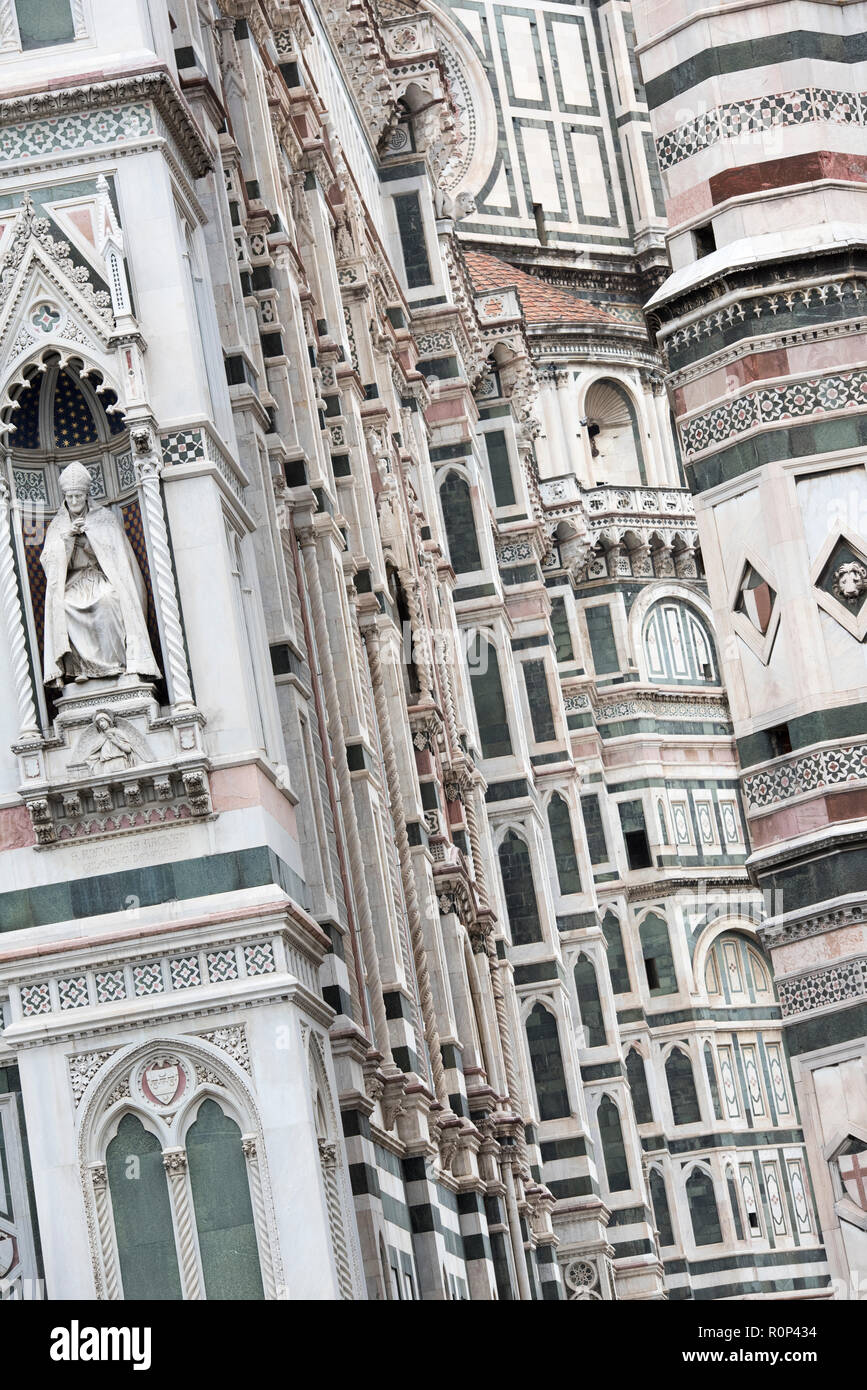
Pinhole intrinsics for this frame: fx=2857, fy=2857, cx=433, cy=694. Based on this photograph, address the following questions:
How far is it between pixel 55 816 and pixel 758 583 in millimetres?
4676

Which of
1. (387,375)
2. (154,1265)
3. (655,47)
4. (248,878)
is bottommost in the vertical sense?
(154,1265)

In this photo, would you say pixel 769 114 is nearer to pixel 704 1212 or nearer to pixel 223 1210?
pixel 223 1210

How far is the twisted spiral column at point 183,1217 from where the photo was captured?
675 inches

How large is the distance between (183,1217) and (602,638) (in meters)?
39.4

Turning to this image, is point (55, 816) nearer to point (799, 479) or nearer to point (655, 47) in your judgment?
point (799, 479)

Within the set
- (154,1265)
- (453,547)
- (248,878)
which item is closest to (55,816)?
(248,878)

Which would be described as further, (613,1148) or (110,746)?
(613,1148)

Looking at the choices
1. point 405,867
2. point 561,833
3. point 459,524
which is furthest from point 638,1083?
point 405,867

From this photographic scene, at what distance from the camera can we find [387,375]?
112 ft

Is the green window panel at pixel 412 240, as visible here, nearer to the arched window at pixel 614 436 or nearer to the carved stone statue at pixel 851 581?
the arched window at pixel 614 436

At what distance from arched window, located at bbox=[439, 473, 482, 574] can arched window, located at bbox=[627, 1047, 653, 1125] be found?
13.9 m

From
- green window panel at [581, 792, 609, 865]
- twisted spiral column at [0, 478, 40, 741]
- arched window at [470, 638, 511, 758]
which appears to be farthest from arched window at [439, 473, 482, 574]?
twisted spiral column at [0, 478, 40, 741]

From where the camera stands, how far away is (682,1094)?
5297cm

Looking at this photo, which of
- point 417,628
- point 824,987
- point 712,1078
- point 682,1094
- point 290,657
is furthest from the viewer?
point 712,1078
